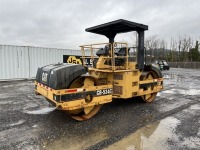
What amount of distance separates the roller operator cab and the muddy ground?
1.67ft

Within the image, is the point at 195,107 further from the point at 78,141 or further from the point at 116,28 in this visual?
the point at 78,141

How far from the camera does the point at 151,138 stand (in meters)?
4.36

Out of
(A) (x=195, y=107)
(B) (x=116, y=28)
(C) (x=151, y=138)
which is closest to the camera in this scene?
(C) (x=151, y=138)

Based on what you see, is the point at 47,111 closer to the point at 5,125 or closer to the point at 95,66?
the point at 5,125

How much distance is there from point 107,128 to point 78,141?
37.8 inches

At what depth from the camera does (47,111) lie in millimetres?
6285

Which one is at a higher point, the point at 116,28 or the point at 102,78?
the point at 116,28

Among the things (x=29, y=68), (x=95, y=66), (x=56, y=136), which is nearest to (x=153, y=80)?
(x=95, y=66)

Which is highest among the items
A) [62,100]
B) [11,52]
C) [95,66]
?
[11,52]

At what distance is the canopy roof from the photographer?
5895 mm

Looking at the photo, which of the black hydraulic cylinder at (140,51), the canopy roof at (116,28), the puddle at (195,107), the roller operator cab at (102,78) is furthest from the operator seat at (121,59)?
the puddle at (195,107)

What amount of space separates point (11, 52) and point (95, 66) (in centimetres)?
1013

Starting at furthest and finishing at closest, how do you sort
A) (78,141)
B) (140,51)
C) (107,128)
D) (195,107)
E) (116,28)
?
(195,107), (116,28), (140,51), (107,128), (78,141)

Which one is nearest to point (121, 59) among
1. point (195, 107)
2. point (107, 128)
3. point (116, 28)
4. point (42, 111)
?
point (116, 28)
